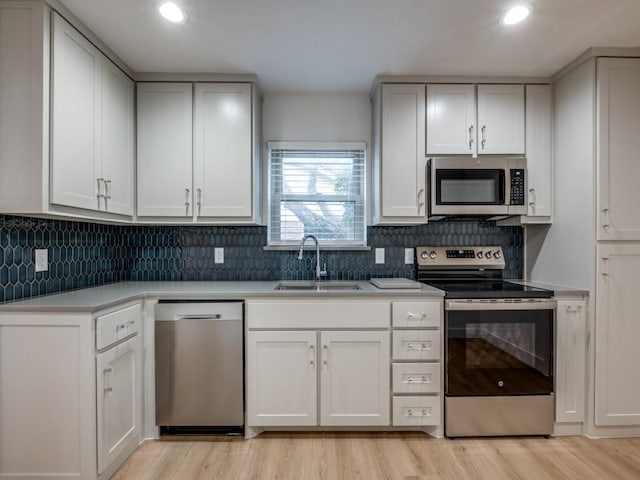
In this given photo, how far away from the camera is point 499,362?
2.27 m

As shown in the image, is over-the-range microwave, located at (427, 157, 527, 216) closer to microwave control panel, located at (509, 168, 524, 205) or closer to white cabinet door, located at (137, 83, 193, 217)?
microwave control panel, located at (509, 168, 524, 205)

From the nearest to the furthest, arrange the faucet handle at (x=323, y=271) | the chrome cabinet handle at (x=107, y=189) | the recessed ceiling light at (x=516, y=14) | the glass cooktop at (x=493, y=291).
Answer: the recessed ceiling light at (x=516, y=14), the chrome cabinet handle at (x=107, y=189), the glass cooktop at (x=493, y=291), the faucet handle at (x=323, y=271)

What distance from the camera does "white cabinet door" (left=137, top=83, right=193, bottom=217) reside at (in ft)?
8.27

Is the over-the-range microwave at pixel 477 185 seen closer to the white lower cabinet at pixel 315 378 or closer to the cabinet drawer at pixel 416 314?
the cabinet drawer at pixel 416 314

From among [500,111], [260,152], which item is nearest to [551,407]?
[500,111]

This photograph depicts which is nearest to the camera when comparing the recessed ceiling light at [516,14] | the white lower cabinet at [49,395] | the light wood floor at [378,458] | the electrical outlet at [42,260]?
the white lower cabinet at [49,395]

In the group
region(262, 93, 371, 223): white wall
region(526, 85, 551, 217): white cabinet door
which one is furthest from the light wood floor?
region(262, 93, 371, 223): white wall

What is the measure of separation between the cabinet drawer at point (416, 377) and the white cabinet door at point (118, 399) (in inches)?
63.4

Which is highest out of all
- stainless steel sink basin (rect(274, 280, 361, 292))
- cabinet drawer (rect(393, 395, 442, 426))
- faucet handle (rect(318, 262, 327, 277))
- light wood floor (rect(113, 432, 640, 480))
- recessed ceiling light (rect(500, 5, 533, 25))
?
recessed ceiling light (rect(500, 5, 533, 25))

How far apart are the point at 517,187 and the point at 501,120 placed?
50cm

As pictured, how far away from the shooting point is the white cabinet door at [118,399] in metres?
1.80

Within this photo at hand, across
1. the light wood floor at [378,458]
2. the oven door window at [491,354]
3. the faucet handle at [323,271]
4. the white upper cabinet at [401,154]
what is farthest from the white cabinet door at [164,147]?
→ the oven door window at [491,354]

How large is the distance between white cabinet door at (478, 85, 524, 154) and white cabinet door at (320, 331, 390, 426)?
62.9 inches

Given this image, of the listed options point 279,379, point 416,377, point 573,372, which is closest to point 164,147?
point 279,379
